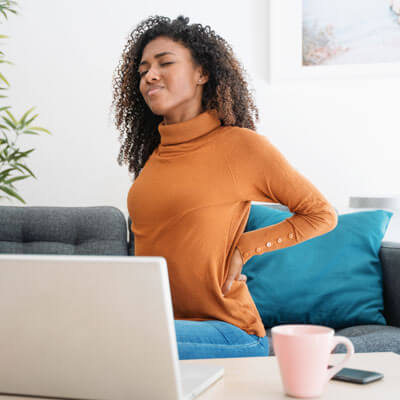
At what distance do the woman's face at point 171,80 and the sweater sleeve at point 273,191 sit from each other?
0.66 ft

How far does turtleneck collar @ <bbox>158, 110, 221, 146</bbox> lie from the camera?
1.50 metres

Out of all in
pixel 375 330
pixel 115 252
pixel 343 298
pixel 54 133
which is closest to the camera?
pixel 375 330

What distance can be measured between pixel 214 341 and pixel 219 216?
0.30 meters

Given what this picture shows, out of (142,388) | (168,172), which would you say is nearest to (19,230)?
(168,172)

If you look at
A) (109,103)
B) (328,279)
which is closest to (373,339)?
(328,279)

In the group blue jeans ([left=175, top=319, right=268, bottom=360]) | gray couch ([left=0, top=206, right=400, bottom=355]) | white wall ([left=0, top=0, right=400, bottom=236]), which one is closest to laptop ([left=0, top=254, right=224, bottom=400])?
blue jeans ([left=175, top=319, right=268, bottom=360])

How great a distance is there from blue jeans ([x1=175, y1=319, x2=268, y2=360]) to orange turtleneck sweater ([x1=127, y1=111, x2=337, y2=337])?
0.05 meters

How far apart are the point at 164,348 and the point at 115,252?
1614 mm

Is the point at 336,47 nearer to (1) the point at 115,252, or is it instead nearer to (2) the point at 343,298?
(2) the point at 343,298

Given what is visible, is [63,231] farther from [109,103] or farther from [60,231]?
[109,103]

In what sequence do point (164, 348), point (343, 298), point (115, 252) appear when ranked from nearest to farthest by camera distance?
point (164, 348), point (343, 298), point (115, 252)

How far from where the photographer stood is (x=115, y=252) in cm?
221

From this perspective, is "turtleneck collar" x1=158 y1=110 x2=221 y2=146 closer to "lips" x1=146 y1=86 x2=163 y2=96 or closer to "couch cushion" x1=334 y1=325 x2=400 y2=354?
"lips" x1=146 y1=86 x2=163 y2=96

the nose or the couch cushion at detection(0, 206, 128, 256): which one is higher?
the nose
